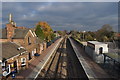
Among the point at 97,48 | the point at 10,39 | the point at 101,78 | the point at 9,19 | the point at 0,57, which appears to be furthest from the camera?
the point at 9,19

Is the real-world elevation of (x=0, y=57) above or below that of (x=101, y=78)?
above

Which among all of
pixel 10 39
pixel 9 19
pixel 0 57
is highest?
pixel 9 19

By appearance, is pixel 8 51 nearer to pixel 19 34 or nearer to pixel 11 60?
pixel 11 60

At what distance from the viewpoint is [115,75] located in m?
16.3

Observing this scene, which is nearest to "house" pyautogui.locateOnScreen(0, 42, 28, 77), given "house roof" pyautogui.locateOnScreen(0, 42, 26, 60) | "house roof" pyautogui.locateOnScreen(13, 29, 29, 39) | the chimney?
"house roof" pyautogui.locateOnScreen(0, 42, 26, 60)

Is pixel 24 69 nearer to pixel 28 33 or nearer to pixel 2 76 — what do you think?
pixel 2 76

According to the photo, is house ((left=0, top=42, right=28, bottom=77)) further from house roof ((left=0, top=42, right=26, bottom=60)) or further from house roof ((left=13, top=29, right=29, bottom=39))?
house roof ((left=13, top=29, right=29, bottom=39))

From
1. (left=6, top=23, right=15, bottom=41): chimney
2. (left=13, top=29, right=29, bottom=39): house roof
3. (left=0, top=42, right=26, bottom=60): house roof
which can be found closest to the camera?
(left=0, top=42, right=26, bottom=60): house roof

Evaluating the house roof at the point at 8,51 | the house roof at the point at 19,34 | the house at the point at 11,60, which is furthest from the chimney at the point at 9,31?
the house at the point at 11,60

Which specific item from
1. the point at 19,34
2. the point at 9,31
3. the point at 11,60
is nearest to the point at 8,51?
the point at 11,60

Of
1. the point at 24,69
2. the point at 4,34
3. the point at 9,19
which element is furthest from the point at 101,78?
the point at 9,19

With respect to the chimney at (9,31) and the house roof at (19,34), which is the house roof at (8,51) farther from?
the chimney at (9,31)

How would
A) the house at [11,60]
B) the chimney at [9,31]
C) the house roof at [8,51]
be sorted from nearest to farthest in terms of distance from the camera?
the house at [11,60] < the house roof at [8,51] < the chimney at [9,31]

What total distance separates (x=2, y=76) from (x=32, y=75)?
358 centimetres
